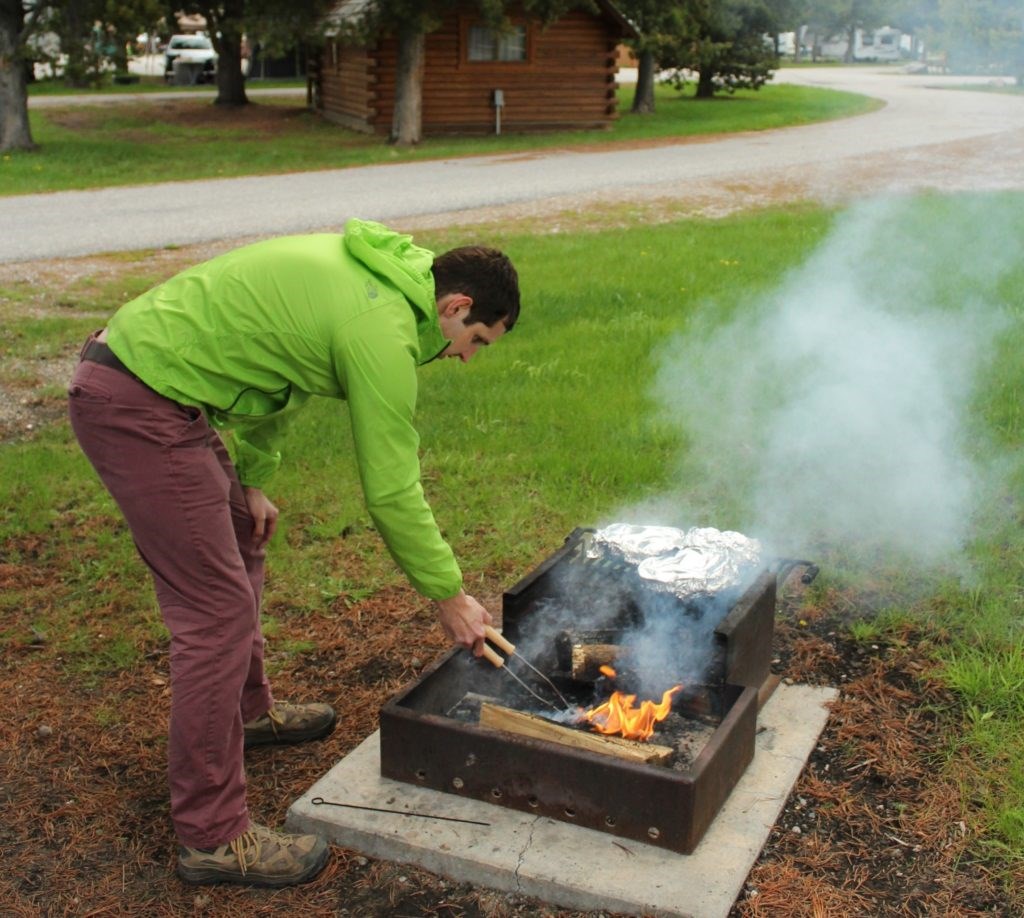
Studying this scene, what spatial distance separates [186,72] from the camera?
3841cm

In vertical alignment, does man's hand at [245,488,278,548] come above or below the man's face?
below

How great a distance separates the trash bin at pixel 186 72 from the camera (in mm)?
38281

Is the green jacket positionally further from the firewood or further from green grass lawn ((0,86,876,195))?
green grass lawn ((0,86,876,195))

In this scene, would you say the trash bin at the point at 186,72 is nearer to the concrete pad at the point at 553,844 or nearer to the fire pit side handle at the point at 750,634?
the fire pit side handle at the point at 750,634

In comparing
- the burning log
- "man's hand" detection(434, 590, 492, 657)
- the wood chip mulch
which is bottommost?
the wood chip mulch

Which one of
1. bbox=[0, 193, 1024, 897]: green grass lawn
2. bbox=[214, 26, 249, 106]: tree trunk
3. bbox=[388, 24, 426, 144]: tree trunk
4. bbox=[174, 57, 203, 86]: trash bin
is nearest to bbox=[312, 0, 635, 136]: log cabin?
bbox=[388, 24, 426, 144]: tree trunk

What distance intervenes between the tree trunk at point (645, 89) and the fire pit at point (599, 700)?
25.0m

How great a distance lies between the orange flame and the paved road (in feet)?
28.5

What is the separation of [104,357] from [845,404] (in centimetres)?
429

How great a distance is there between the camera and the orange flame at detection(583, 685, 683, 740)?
338 centimetres

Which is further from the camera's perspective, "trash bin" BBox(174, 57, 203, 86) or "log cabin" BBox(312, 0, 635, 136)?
"trash bin" BBox(174, 57, 203, 86)

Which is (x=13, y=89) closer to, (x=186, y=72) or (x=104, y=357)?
(x=104, y=357)

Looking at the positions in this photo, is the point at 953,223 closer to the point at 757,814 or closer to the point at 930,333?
the point at 930,333

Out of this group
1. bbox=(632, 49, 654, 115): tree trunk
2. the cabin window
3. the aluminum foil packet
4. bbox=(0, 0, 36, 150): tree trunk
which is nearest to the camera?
the aluminum foil packet
